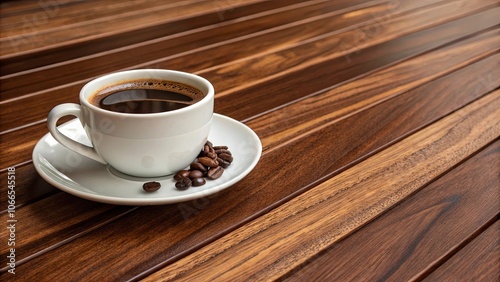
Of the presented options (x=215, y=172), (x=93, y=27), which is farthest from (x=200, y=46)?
(x=215, y=172)

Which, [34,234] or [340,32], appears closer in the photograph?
[34,234]

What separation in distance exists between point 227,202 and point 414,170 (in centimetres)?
28

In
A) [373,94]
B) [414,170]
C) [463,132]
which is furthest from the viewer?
[373,94]

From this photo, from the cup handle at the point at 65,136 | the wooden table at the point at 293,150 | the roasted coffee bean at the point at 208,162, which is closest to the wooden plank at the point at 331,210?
the wooden table at the point at 293,150

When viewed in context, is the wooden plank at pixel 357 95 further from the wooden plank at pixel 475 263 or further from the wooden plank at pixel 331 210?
the wooden plank at pixel 475 263

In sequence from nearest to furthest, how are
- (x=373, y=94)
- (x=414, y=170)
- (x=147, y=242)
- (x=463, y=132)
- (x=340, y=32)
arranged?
(x=147, y=242) < (x=414, y=170) < (x=463, y=132) < (x=373, y=94) < (x=340, y=32)

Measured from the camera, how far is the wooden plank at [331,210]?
66 cm

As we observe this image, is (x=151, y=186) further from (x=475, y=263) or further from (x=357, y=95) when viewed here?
(x=357, y=95)

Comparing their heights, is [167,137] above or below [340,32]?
above

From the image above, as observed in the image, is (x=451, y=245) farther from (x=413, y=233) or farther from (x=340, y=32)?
(x=340, y=32)

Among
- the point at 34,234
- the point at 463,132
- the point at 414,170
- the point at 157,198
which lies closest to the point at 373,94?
the point at 463,132

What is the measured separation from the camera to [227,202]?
78 centimetres

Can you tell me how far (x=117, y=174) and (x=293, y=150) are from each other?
0.27 m

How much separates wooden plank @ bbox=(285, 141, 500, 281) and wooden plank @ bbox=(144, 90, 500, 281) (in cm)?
2
